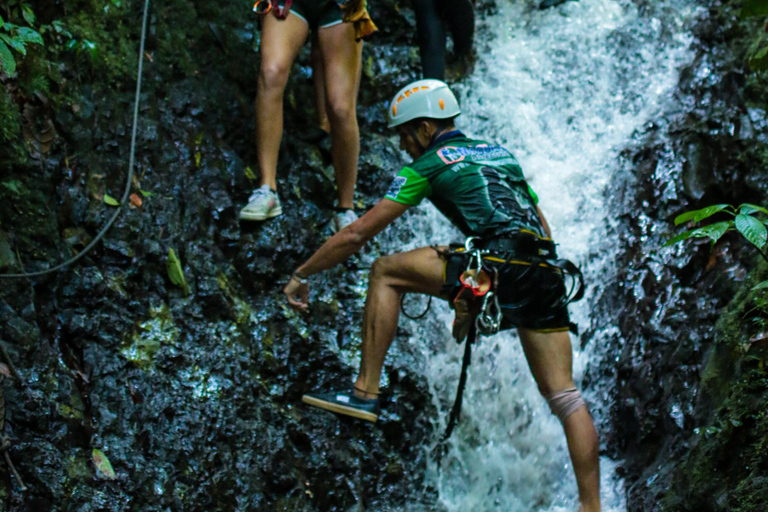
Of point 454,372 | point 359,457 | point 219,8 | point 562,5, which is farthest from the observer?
point 562,5

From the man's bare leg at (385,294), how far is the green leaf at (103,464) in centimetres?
119

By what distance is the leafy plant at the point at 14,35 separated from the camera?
136 inches

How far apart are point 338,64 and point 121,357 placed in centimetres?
211

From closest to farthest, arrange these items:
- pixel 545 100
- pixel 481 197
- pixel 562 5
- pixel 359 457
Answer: pixel 481 197 < pixel 359 457 < pixel 545 100 < pixel 562 5

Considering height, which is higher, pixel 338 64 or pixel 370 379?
pixel 338 64

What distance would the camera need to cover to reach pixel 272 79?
15.2 feet

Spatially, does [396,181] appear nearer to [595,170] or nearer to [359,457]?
[359,457]

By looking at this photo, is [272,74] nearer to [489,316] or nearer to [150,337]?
[150,337]

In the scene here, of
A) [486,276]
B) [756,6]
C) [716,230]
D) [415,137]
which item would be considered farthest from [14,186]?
[756,6]

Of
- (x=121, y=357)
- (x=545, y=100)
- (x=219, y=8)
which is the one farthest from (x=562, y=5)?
(x=121, y=357)

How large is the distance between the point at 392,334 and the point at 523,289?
0.67 meters

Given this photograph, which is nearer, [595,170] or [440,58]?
[440,58]

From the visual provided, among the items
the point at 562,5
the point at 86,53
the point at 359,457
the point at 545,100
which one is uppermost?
the point at 562,5

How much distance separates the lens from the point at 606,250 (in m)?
5.72
